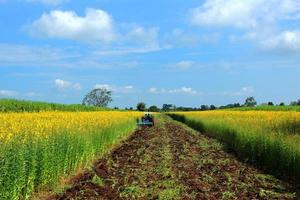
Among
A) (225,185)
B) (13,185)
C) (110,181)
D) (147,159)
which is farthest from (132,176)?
(13,185)

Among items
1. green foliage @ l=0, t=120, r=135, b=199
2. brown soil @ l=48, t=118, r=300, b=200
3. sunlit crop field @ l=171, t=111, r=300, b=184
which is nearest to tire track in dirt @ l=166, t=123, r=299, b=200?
brown soil @ l=48, t=118, r=300, b=200

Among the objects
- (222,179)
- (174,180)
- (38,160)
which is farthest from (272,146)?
(38,160)

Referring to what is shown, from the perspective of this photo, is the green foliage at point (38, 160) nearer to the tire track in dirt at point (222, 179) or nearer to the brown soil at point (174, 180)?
the brown soil at point (174, 180)

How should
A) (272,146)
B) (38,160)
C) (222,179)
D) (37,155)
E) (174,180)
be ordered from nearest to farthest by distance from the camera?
(37,155)
(38,160)
(174,180)
(222,179)
(272,146)

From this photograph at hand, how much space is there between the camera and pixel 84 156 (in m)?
18.4

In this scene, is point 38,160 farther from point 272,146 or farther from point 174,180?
point 272,146

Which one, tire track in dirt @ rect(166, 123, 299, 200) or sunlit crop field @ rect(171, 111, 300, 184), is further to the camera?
sunlit crop field @ rect(171, 111, 300, 184)

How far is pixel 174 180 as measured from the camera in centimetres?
1435

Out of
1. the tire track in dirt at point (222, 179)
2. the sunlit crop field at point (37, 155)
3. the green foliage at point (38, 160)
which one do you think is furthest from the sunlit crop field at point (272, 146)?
the sunlit crop field at point (37, 155)

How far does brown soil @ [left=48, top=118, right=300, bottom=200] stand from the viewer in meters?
12.4

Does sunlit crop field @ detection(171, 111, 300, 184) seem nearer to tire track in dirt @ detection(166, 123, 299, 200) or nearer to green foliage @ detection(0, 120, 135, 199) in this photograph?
tire track in dirt @ detection(166, 123, 299, 200)

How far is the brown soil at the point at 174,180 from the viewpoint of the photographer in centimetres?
1239

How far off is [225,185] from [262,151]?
20.9 feet

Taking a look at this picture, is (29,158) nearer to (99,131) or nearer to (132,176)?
(132,176)
